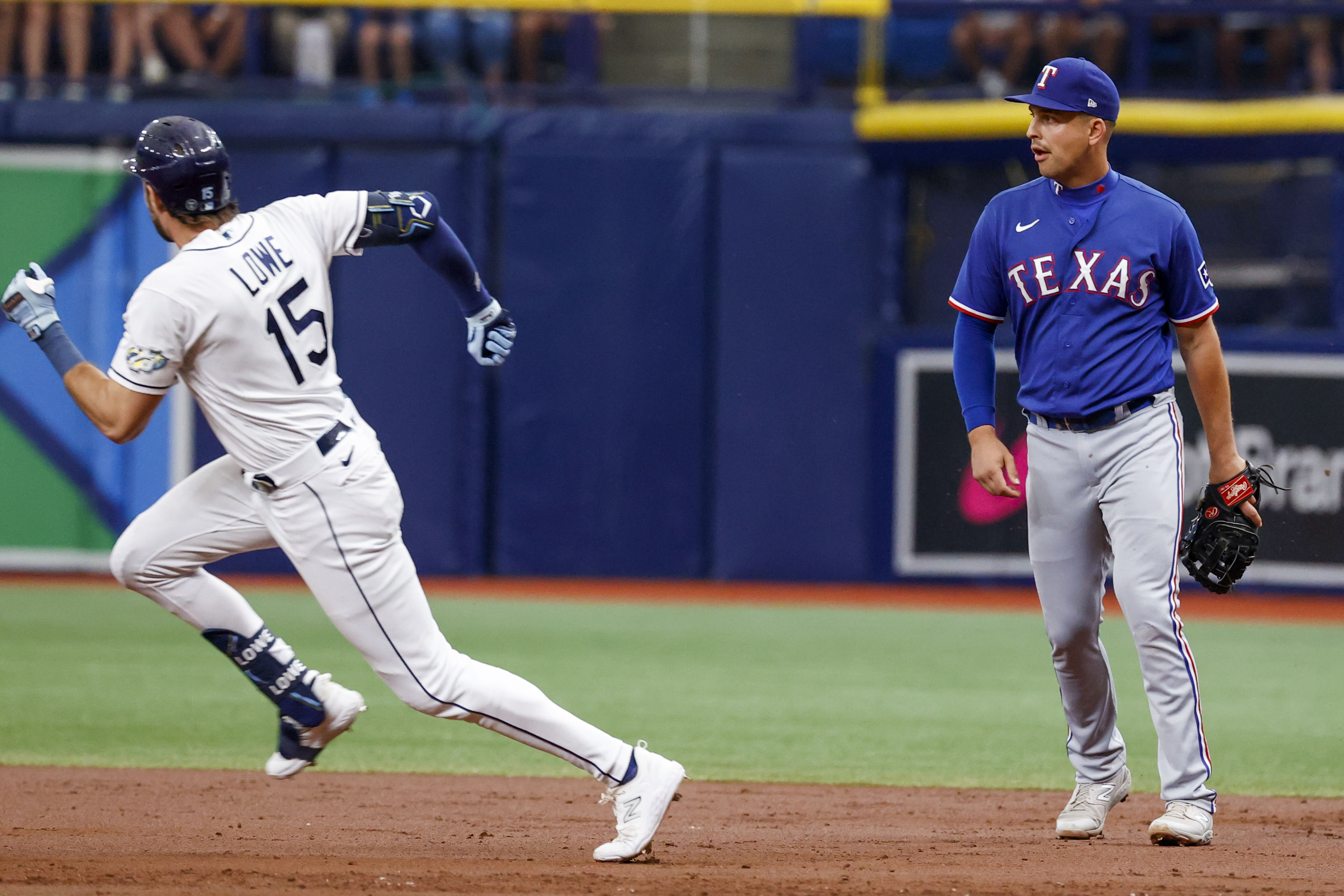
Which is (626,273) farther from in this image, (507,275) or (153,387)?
(153,387)

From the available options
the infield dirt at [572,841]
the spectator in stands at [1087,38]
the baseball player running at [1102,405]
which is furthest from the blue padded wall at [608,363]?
the baseball player running at [1102,405]

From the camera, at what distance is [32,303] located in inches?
150

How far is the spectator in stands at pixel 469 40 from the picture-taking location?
11516mm

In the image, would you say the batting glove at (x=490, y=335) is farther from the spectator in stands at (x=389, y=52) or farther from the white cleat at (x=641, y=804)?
the spectator in stands at (x=389, y=52)

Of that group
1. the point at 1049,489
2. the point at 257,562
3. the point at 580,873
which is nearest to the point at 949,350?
the point at 257,562

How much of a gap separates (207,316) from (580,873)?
1.61 metres

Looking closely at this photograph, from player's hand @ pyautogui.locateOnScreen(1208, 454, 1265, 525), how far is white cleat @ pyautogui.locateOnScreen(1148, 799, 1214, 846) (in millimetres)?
801

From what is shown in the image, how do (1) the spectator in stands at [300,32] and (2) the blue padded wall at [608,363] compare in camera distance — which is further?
(1) the spectator in stands at [300,32]

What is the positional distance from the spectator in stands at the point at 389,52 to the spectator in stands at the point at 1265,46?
5925mm

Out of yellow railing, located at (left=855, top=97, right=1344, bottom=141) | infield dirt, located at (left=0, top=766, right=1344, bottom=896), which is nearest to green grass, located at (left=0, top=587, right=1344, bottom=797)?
infield dirt, located at (left=0, top=766, right=1344, bottom=896)

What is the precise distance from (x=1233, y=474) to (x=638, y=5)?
785cm

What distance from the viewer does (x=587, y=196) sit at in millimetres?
11039

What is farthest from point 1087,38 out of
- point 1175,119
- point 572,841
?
point 572,841

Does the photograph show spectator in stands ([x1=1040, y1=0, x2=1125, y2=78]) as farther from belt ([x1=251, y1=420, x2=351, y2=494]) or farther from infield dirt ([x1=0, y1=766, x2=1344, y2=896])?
belt ([x1=251, y1=420, x2=351, y2=494])
